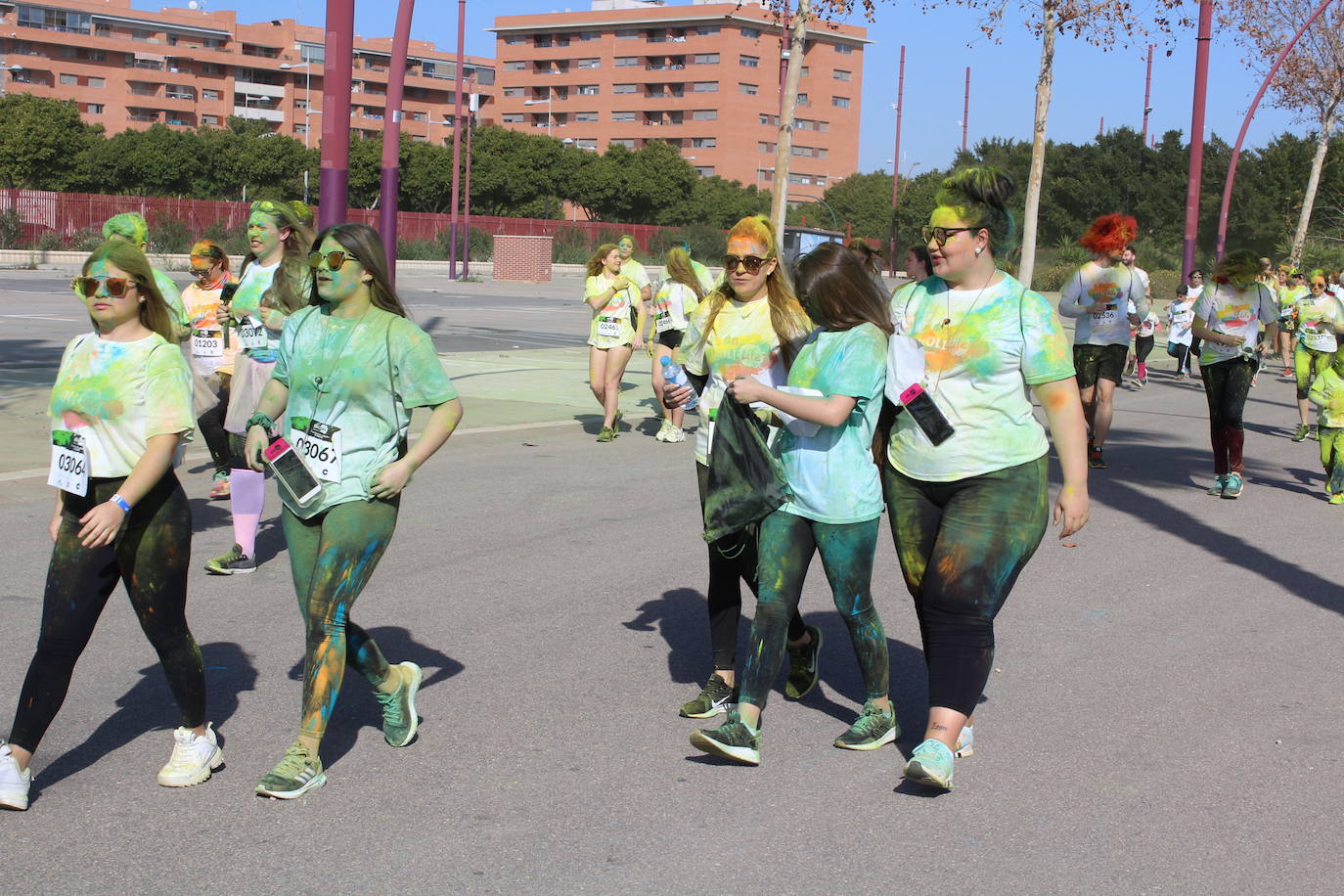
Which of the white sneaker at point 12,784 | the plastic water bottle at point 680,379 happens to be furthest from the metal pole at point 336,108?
the white sneaker at point 12,784

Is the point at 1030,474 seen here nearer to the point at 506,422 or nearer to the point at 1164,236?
the point at 506,422

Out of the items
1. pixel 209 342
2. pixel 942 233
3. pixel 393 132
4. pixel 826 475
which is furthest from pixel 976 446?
pixel 393 132

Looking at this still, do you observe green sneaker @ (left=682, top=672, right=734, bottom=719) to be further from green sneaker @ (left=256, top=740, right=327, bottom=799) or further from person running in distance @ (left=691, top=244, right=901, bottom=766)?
green sneaker @ (left=256, top=740, right=327, bottom=799)

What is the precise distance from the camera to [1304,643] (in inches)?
257

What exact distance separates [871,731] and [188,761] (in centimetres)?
212

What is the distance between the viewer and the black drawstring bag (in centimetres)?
444

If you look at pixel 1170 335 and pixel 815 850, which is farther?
pixel 1170 335

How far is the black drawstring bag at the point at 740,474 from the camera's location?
4441 millimetres

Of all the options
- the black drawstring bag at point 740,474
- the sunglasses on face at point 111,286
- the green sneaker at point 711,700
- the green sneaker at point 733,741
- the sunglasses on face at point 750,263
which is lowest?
the green sneaker at point 711,700

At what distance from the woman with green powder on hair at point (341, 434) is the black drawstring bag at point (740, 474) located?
0.82 meters

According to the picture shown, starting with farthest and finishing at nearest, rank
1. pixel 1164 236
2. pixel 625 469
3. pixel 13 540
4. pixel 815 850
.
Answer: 1. pixel 1164 236
2. pixel 625 469
3. pixel 13 540
4. pixel 815 850

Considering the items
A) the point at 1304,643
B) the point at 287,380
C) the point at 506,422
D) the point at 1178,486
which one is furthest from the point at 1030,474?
the point at 506,422

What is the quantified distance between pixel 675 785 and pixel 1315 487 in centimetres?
875

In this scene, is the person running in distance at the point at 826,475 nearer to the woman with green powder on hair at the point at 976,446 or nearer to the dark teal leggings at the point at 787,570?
the dark teal leggings at the point at 787,570
